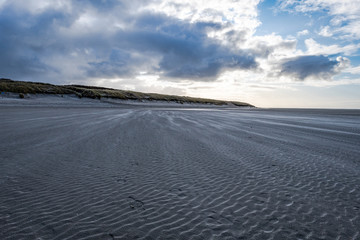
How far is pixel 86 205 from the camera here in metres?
3.16

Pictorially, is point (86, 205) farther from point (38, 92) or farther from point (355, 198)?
point (38, 92)

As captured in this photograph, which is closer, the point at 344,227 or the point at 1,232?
the point at 1,232

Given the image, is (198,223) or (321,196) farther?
(321,196)

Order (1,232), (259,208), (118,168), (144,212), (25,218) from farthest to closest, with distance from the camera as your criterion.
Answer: (118,168), (259,208), (144,212), (25,218), (1,232)

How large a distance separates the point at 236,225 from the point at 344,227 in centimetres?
162

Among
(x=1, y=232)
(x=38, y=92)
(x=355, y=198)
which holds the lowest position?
(x=1, y=232)

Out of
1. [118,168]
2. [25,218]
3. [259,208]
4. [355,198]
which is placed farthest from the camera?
[118,168]

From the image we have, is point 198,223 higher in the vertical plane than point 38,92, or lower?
lower

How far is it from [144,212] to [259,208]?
77.7 inches

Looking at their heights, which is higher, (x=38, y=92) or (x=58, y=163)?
(x=38, y=92)

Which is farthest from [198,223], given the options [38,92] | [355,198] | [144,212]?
[38,92]

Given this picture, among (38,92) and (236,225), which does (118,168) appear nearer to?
(236,225)

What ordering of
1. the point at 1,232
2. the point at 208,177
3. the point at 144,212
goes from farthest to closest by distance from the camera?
the point at 208,177
the point at 144,212
the point at 1,232

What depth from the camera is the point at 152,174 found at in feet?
15.0
